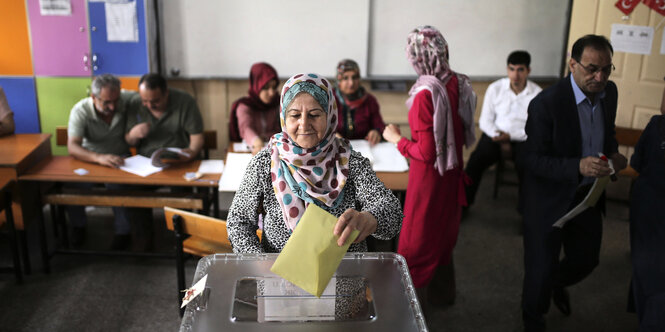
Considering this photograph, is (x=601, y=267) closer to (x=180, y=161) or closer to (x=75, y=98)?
(x=180, y=161)

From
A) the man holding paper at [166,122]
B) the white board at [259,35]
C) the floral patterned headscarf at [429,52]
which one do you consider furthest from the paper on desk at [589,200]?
the white board at [259,35]

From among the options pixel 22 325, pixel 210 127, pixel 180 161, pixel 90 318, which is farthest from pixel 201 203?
pixel 210 127

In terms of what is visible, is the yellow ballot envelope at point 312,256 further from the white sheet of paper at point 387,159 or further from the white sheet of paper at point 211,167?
the white sheet of paper at point 211,167

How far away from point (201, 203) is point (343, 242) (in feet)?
6.87

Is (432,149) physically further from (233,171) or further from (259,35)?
(259,35)

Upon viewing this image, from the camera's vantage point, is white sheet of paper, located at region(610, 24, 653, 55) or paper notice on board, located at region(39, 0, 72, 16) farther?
paper notice on board, located at region(39, 0, 72, 16)

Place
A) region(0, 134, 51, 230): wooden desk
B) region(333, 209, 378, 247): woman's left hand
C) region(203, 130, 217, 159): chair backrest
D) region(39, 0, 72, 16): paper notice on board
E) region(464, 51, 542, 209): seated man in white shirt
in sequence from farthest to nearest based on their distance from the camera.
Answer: region(39, 0, 72, 16): paper notice on board
region(464, 51, 542, 209): seated man in white shirt
region(203, 130, 217, 159): chair backrest
region(0, 134, 51, 230): wooden desk
region(333, 209, 378, 247): woman's left hand

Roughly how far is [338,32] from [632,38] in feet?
7.65

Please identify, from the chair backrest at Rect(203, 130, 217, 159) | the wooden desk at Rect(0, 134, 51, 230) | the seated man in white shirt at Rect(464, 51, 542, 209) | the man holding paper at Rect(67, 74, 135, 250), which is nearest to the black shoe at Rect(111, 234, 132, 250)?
the man holding paper at Rect(67, 74, 135, 250)

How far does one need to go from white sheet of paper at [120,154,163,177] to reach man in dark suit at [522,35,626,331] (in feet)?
6.85

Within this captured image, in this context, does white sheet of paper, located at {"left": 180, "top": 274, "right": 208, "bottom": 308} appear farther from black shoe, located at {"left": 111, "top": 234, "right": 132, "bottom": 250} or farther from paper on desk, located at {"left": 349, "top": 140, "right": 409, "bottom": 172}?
black shoe, located at {"left": 111, "top": 234, "right": 132, "bottom": 250}

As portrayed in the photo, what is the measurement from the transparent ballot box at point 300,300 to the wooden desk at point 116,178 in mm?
1838

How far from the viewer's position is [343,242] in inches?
50.9

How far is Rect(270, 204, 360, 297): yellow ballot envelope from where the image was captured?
1246 millimetres
